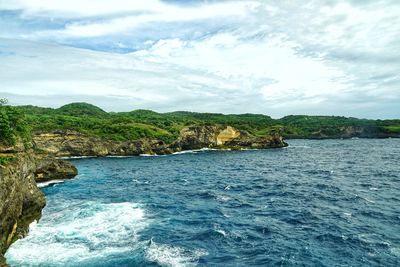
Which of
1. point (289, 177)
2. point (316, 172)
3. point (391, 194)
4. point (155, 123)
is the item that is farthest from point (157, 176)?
point (155, 123)

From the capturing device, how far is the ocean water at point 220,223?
103 feet

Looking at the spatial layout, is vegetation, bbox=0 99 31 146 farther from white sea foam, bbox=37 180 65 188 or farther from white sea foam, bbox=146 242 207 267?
white sea foam, bbox=146 242 207 267

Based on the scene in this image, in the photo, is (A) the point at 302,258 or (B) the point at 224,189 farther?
(B) the point at 224,189

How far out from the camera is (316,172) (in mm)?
81125

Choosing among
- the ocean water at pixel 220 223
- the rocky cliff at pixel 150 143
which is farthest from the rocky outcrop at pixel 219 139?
the ocean water at pixel 220 223

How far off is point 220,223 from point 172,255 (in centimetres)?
1068

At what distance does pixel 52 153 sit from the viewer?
127625mm

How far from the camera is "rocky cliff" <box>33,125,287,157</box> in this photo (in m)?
130

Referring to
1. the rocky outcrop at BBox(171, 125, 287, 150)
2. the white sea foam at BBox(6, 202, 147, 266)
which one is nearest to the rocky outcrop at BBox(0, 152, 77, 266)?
the white sea foam at BBox(6, 202, 147, 266)

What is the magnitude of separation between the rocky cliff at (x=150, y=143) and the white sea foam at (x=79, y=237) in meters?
85.6

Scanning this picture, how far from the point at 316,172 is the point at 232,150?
7841 cm

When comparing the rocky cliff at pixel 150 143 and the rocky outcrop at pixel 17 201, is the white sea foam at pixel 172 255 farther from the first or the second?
the rocky cliff at pixel 150 143

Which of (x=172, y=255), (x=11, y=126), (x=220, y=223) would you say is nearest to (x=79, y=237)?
(x=172, y=255)

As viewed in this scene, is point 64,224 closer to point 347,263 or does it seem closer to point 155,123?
point 347,263
